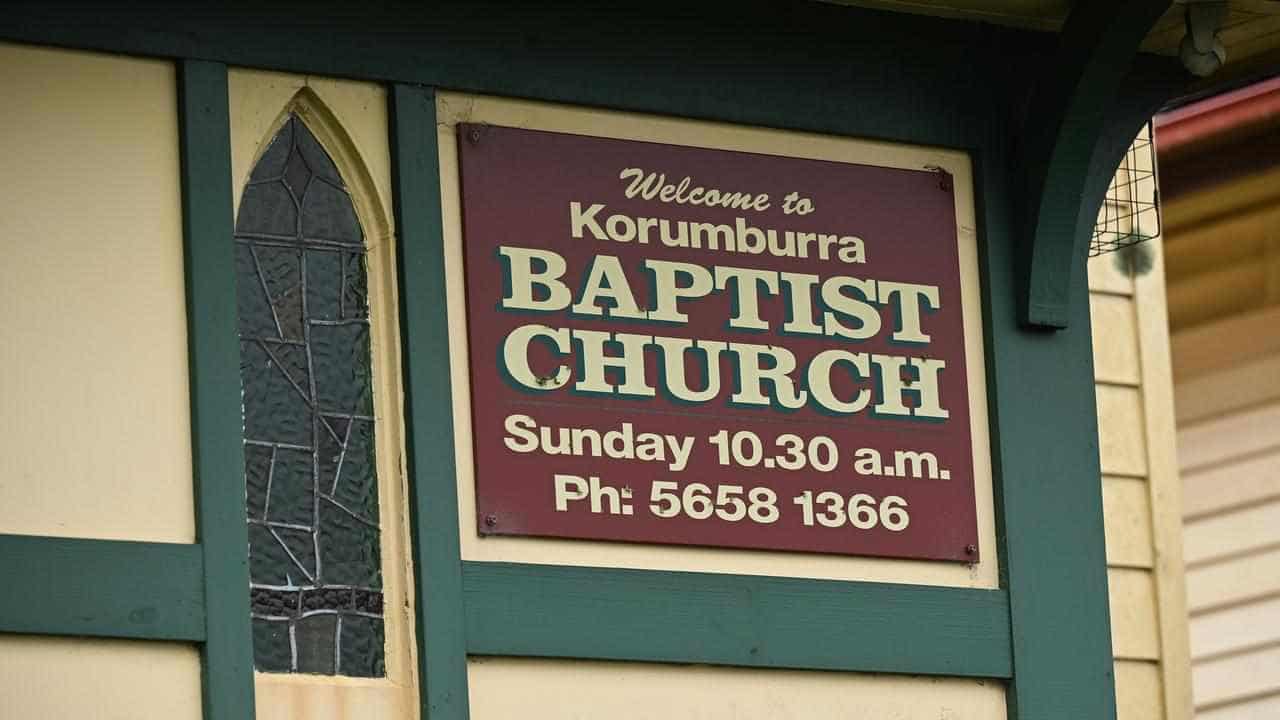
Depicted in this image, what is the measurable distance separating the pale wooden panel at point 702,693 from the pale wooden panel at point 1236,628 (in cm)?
313

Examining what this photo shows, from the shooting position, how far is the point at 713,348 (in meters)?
7.93

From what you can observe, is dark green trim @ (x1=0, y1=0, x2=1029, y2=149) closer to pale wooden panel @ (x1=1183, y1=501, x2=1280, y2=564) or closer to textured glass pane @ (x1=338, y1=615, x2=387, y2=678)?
textured glass pane @ (x1=338, y1=615, x2=387, y2=678)

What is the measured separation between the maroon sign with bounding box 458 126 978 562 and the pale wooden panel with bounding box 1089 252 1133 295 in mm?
1727

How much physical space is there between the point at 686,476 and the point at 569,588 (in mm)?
480

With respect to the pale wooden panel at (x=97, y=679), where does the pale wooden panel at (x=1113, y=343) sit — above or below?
above

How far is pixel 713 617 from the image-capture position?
7.72 metres

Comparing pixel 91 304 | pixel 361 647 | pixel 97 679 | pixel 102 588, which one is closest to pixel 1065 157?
pixel 361 647

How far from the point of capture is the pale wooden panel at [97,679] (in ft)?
22.4

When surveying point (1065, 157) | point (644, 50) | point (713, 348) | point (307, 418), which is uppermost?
point (644, 50)

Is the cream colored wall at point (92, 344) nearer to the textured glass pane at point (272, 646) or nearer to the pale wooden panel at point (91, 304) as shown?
the pale wooden panel at point (91, 304)

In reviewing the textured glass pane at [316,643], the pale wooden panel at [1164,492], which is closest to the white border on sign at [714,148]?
the textured glass pane at [316,643]

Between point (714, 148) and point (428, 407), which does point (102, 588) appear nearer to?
point (428, 407)

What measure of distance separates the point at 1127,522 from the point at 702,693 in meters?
2.63

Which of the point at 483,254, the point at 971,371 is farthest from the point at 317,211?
the point at 971,371
